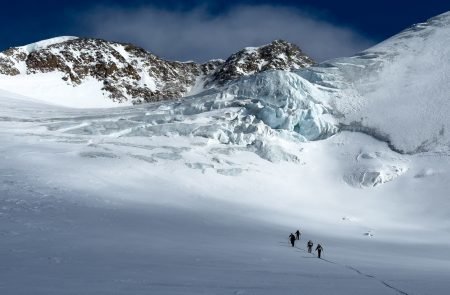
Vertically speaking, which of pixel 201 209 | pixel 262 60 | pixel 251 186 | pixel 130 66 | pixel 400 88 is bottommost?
pixel 201 209

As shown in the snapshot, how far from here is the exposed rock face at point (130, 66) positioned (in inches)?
4860

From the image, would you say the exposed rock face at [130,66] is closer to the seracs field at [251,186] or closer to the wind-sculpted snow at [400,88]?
the seracs field at [251,186]

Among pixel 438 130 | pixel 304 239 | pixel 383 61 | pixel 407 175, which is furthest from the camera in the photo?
pixel 383 61

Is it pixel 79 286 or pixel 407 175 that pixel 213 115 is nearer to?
pixel 407 175

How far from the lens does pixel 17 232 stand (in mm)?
22766

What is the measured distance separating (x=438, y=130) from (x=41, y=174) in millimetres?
47935

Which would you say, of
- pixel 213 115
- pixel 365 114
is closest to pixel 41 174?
pixel 213 115

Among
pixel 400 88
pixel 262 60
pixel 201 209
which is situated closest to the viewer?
pixel 201 209

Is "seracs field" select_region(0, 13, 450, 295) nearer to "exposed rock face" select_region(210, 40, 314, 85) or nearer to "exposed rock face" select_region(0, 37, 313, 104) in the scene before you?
"exposed rock face" select_region(0, 37, 313, 104)

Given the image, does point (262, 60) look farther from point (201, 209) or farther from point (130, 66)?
point (201, 209)

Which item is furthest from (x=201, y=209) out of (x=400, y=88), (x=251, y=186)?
(x=400, y=88)

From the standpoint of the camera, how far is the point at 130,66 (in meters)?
137

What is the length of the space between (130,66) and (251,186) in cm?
9206

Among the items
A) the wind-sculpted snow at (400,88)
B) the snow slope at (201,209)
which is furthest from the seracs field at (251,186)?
the wind-sculpted snow at (400,88)
